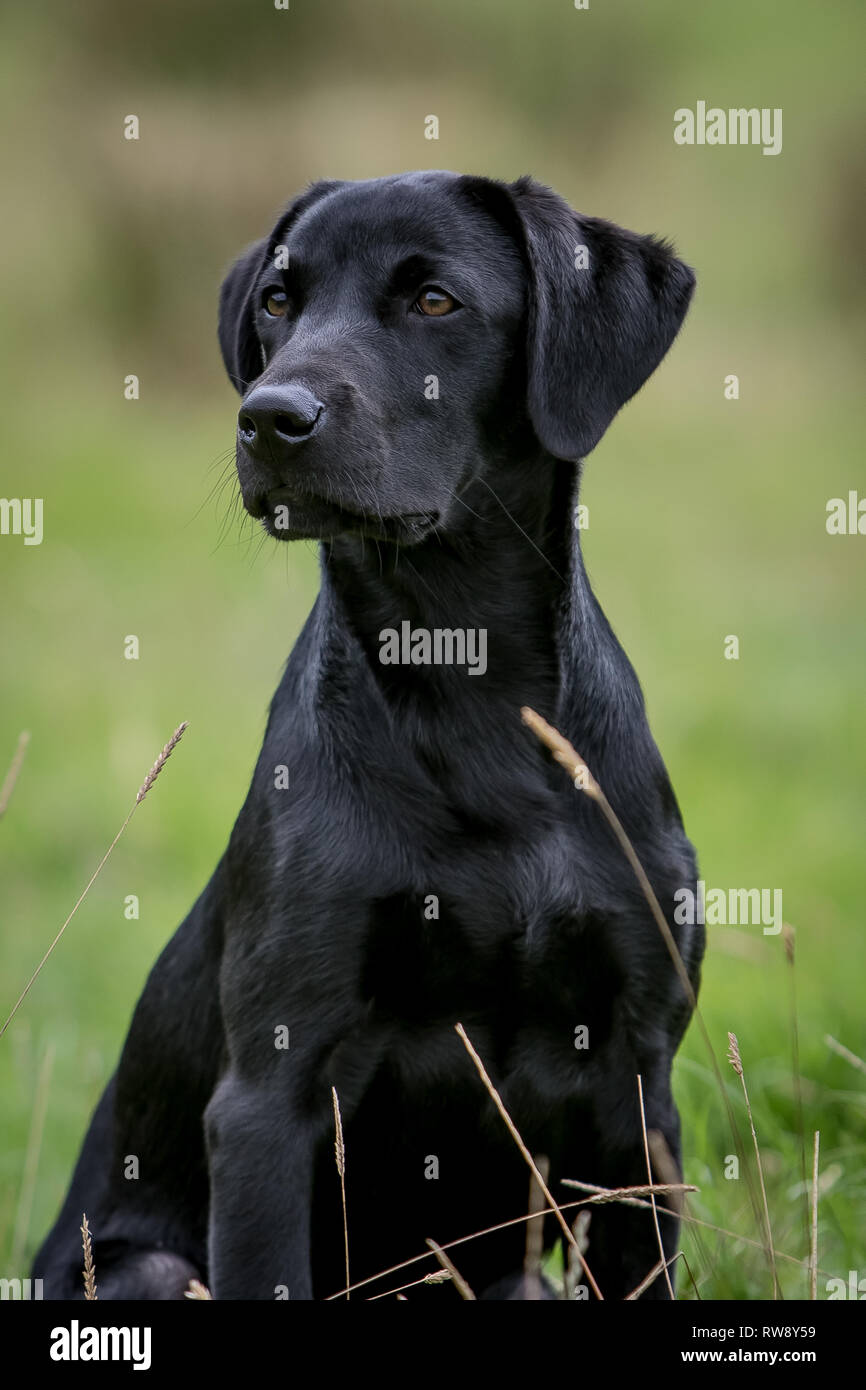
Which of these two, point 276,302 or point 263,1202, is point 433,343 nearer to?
point 276,302

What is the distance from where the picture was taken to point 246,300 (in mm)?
3508

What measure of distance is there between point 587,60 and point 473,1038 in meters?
10.8

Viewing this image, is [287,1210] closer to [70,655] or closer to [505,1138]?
[505,1138]

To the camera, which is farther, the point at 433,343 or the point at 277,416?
the point at 433,343

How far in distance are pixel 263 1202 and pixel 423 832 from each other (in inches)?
27.3

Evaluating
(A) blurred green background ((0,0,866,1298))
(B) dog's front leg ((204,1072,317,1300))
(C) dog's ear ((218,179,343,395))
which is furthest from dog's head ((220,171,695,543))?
(A) blurred green background ((0,0,866,1298))

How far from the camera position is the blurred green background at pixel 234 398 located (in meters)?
8.72

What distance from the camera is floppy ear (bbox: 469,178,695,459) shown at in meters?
3.01

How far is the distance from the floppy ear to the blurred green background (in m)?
4.56

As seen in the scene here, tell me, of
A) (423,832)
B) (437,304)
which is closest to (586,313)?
(437,304)

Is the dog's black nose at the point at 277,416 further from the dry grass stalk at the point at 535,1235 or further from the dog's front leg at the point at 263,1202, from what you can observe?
the dry grass stalk at the point at 535,1235

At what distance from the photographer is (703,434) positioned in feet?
41.7

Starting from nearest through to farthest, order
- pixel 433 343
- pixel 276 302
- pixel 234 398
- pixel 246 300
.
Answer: pixel 433 343
pixel 276 302
pixel 246 300
pixel 234 398
